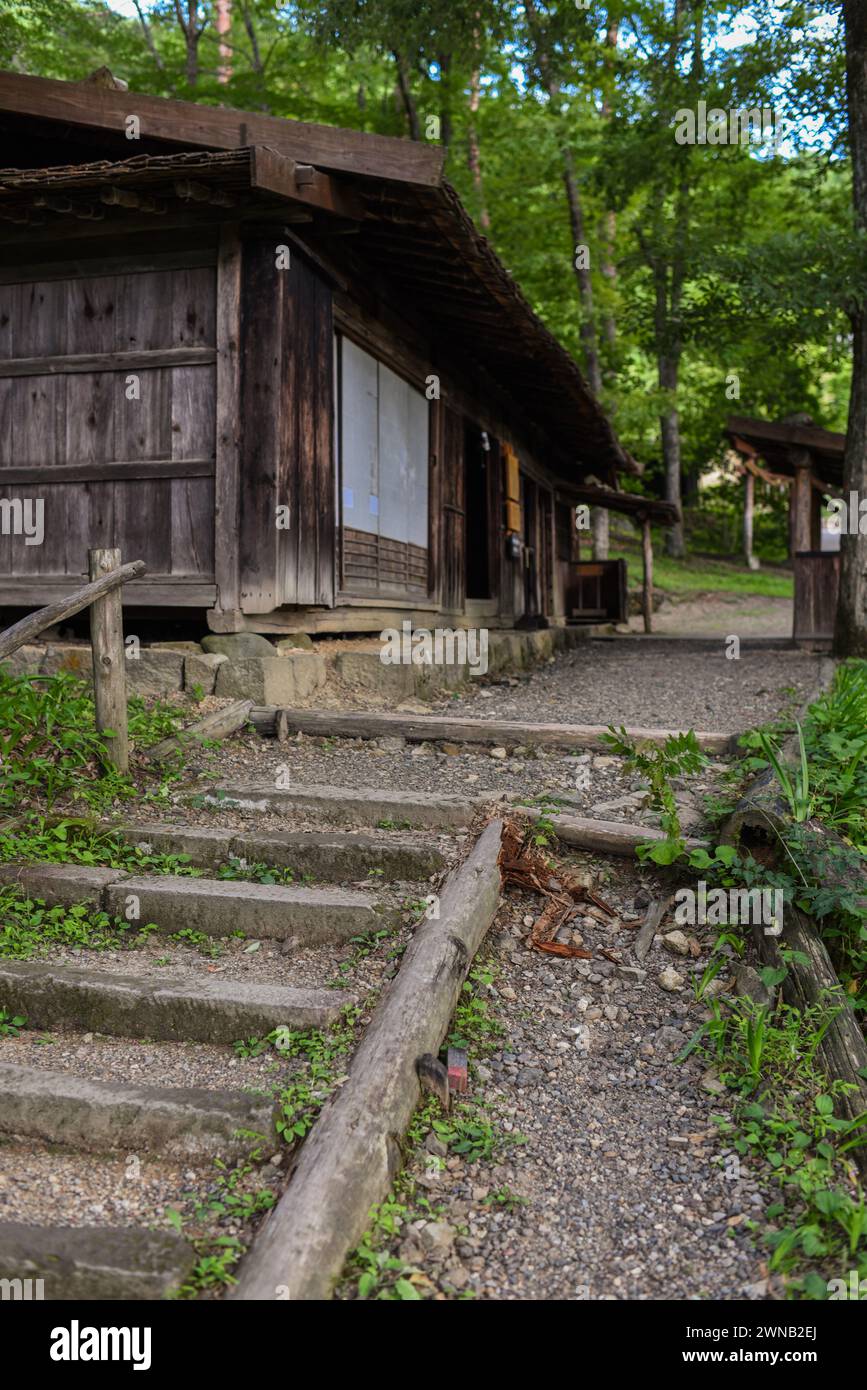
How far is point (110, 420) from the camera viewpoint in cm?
662

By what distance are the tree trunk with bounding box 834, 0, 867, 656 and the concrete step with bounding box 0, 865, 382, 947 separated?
27.1 feet

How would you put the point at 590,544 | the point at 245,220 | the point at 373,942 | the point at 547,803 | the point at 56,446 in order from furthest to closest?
the point at 590,544
the point at 56,446
the point at 245,220
the point at 547,803
the point at 373,942

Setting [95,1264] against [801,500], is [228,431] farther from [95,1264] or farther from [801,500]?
[801,500]

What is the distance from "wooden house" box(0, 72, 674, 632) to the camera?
228 inches

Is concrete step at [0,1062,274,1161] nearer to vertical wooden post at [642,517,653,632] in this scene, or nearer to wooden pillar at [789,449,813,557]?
wooden pillar at [789,449,813,557]

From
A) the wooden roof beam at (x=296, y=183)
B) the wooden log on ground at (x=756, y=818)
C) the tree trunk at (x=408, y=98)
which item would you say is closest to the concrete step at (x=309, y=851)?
the wooden log on ground at (x=756, y=818)

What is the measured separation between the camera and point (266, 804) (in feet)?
14.7

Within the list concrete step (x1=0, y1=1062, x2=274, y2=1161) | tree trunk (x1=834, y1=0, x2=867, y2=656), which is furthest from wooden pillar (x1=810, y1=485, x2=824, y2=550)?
concrete step (x1=0, y1=1062, x2=274, y2=1161)

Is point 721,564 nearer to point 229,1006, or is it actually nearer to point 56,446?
point 56,446

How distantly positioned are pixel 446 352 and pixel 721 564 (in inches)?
738

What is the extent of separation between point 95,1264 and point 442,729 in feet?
13.0

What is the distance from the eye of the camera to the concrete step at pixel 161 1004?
2.88m

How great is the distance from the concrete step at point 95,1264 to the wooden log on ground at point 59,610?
2.40 metres
